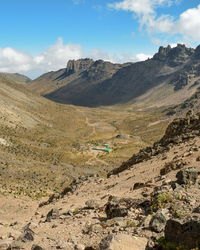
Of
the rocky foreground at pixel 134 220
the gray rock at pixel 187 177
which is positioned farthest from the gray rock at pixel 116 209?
the gray rock at pixel 187 177

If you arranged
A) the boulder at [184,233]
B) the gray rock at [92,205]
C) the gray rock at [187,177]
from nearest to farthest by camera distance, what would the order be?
1. the boulder at [184,233]
2. the gray rock at [187,177]
3. the gray rock at [92,205]

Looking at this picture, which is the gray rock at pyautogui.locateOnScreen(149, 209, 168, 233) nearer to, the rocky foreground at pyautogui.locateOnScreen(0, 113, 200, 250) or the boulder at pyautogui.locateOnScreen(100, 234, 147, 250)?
the rocky foreground at pyautogui.locateOnScreen(0, 113, 200, 250)

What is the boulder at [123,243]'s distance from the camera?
10586 mm

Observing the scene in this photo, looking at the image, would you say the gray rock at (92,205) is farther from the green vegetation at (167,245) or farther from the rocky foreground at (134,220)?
the green vegetation at (167,245)

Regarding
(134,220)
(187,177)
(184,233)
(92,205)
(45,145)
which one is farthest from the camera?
(45,145)

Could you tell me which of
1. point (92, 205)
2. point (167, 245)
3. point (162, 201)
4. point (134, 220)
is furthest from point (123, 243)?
point (92, 205)

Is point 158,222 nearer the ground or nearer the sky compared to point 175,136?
nearer the ground

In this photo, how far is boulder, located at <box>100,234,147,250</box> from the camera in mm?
10586

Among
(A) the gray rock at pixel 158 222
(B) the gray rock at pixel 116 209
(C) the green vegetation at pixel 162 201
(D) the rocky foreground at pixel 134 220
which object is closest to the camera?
(D) the rocky foreground at pixel 134 220

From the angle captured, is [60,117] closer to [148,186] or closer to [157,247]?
[148,186]

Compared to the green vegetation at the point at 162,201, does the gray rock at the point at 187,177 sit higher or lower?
higher

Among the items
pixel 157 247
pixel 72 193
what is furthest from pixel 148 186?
pixel 157 247

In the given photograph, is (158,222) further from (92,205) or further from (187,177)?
(92,205)

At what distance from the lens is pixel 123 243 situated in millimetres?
10875
